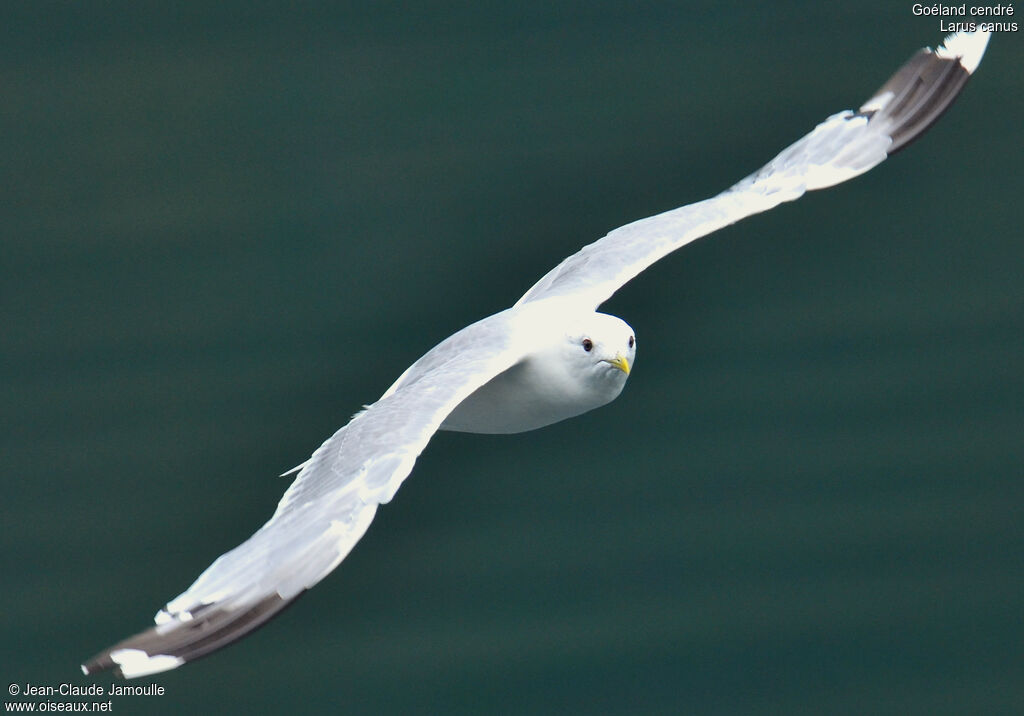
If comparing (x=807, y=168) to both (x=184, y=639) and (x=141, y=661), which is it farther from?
(x=141, y=661)

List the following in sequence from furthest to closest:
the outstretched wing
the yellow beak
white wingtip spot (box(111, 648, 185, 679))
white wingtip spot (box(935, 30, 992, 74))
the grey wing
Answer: white wingtip spot (box(935, 30, 992, 74)) < the outstretched wing < the yellow beak < the grey wing < white wingtip spot (box(111, 648, 185, 679))

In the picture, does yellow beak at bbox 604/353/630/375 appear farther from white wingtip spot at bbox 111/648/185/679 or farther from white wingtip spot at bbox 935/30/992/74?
white wingtip spot at bbox 935/30/992/74

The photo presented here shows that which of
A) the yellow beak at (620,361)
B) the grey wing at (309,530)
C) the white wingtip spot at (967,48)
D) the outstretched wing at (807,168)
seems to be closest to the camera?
the grey wing at (309,530)

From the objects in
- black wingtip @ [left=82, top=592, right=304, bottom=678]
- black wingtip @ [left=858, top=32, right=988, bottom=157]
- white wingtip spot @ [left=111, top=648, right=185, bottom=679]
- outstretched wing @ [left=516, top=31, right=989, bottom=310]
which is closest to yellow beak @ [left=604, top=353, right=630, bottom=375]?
outstretched wing @ [left=516, top=31, right=989, bottom=310]

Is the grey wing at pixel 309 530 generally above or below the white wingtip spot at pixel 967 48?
below

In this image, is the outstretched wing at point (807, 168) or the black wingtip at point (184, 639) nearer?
the black wingtip at point (184, 639)

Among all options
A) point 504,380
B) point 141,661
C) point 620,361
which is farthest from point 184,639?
point 620,361

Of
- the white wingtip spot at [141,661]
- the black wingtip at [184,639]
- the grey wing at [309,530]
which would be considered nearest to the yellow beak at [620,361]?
the grey wing at [309,530]

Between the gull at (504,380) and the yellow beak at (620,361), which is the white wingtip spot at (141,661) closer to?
the gull at (504,380)
